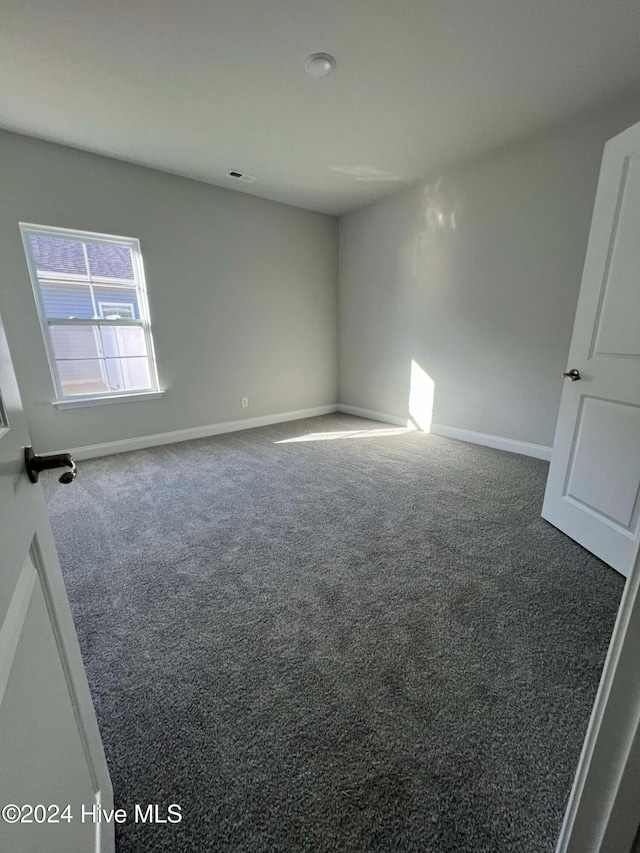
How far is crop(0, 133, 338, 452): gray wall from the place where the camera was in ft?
9.50

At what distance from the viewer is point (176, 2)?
1.68m

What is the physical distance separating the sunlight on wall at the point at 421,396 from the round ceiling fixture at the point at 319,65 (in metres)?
2.73

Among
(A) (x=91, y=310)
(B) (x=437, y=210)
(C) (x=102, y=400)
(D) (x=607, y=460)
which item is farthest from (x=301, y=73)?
(C) (x=102, y=400)

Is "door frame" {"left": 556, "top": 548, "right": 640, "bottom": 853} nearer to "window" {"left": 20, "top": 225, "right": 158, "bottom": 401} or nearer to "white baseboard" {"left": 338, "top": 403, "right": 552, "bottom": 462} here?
"white baseboard" {"left": 338, "top": 403, "right": 552, "bottom": 462}

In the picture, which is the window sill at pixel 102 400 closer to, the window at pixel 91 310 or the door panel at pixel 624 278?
the window at pixel 91 310

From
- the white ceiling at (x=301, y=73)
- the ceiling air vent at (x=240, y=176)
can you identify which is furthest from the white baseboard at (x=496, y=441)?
the ceiling air vent at (x=240, y=176)

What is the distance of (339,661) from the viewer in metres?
1.29

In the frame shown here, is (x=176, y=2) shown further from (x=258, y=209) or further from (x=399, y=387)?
(x=399, y=387)

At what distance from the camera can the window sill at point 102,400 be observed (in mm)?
3219

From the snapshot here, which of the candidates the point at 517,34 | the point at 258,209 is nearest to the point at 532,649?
the point at 517,34

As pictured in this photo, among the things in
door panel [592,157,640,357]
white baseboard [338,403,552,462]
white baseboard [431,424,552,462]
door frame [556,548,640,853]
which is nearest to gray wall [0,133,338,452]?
white baseboard [338,403,552,462]

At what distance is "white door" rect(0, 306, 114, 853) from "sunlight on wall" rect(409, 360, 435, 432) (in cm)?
390

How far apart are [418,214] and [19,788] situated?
4588 mm

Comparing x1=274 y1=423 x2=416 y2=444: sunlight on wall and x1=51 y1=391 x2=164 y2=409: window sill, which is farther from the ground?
x1=51 y1=391 x2=164 y2=409: window sill
